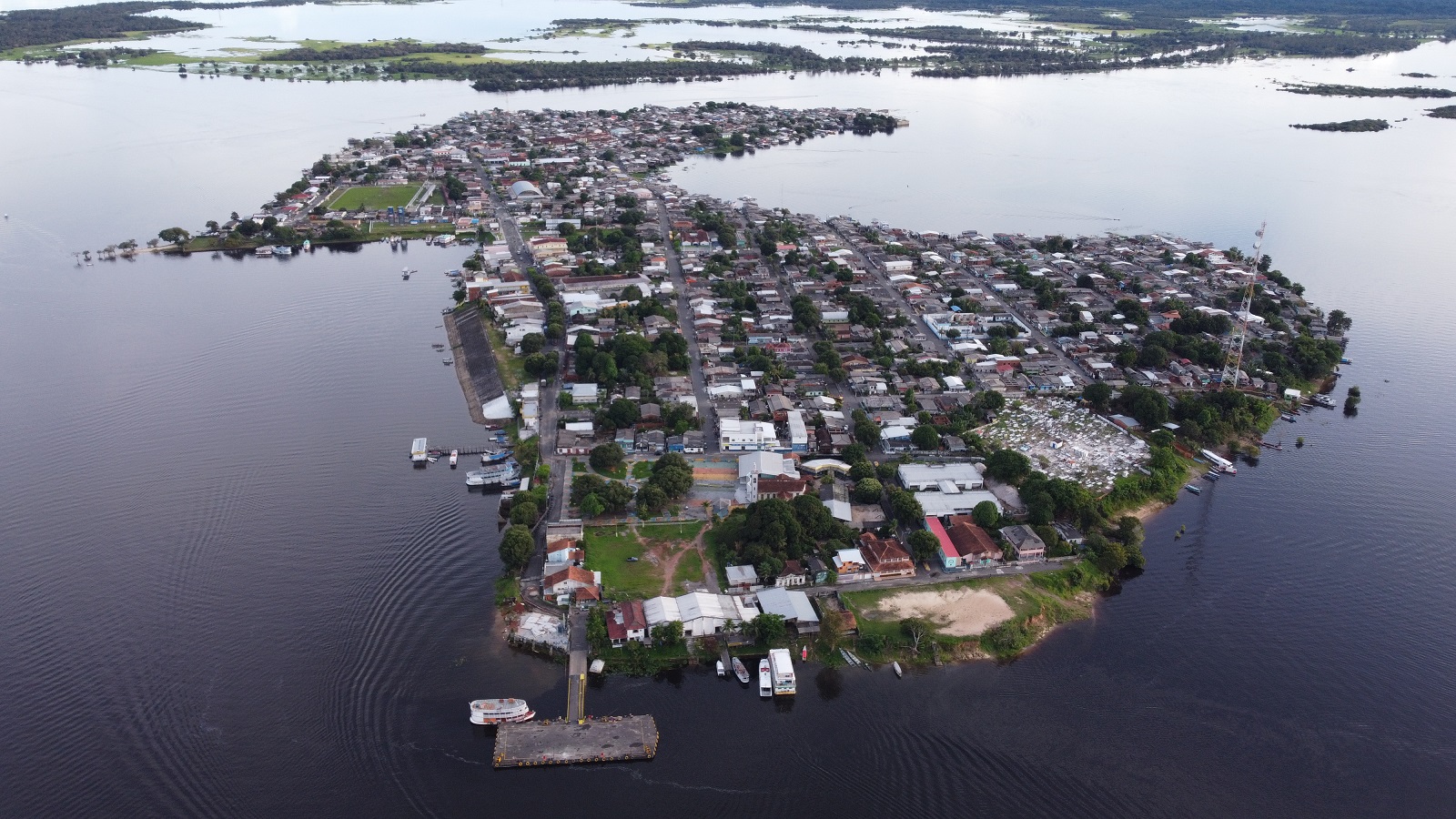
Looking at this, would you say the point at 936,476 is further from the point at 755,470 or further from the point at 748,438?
the point at 748,438

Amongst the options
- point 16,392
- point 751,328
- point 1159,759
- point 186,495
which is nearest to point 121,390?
point 16,392

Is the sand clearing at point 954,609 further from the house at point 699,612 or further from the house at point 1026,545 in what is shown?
the house at point 699,612

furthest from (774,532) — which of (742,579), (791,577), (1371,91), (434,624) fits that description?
(1371,91)

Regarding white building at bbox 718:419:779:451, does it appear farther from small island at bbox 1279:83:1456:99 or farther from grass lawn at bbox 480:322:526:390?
small island at bbox 1279:83:1456:99

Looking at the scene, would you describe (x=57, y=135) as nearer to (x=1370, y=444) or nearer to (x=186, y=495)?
(x=186, y=495)

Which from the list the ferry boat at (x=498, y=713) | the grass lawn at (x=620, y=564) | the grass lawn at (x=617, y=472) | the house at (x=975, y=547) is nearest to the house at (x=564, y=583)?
the grass lawn at (x=620, y=564)

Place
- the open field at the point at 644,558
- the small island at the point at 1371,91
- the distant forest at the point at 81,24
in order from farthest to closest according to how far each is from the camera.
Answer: the distant forest at the point at 81,24 < the small island at the point at 1371,91 < the open field at the point at 644,558

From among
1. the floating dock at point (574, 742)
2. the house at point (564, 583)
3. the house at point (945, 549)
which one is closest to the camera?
the floating dock at point (574, 742)
